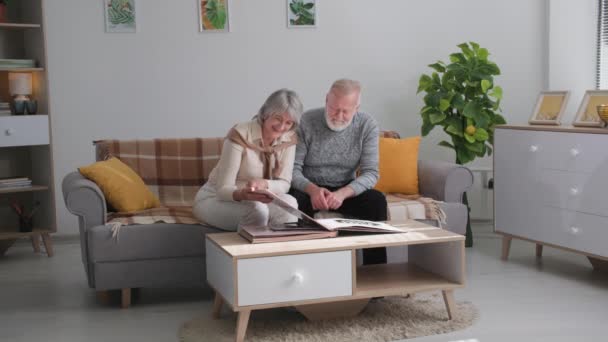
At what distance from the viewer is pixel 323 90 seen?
5.33 m

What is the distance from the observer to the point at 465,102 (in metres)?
4.90

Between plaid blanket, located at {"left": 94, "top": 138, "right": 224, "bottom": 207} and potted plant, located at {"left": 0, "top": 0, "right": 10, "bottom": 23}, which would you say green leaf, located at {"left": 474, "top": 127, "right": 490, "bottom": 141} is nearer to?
plaid blanket, located at {"left": 94, "top": 138, "right": 224, "bottom": 207}

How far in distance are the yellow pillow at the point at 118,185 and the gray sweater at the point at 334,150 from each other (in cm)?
78

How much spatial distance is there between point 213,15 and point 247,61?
37 centimetres

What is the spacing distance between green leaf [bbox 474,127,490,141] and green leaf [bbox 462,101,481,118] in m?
0.11

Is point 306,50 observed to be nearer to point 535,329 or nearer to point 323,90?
point 323,90

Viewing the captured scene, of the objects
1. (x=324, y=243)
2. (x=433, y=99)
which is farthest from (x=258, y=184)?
(x=433, y=99)

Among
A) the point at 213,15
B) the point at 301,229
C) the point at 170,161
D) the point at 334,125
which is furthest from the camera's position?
the point at 213,15

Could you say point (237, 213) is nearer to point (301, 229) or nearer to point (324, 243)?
point (301, 229)

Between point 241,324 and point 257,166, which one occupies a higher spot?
point 257,166

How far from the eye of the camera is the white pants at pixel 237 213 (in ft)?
11.0

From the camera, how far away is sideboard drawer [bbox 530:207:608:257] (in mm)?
3783

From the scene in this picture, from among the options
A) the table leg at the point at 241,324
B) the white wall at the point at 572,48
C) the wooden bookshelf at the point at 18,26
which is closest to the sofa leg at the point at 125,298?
the table leg at the point at 241,324

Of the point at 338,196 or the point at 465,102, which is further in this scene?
the point at 465,102
